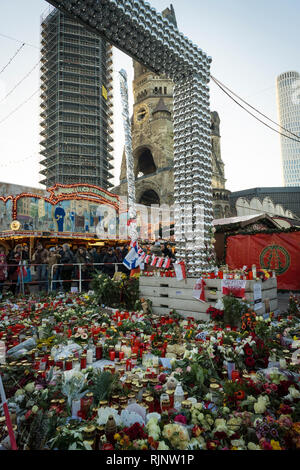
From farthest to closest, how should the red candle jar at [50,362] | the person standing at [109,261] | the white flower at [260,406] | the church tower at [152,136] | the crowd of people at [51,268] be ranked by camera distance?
the church tower at [152,136], the person standing at [109,261], the crowd of people at [51,268], the red candle jar at [50,362], the white flower at [260,406]


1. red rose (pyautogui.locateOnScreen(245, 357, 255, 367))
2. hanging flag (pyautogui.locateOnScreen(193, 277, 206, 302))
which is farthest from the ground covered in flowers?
hanging flag (pyautogui.locateOnScreen(193, 277, 206, 302))

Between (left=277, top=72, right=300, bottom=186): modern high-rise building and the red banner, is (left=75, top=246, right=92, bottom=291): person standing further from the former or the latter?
(left=277, top=72, right=300, bottom=186): modern high-rise building

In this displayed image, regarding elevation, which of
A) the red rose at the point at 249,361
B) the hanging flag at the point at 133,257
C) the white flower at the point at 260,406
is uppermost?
the hanging flag at the point at 133,257

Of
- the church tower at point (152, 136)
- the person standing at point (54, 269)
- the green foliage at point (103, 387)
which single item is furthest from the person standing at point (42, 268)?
the church tower at point (152, 136)

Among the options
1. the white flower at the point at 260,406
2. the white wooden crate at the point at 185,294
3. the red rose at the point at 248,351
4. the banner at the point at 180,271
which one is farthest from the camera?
the banner at the point at 180,271

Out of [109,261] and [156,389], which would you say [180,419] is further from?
[109,261]

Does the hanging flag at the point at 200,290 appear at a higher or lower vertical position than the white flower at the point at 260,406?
higher

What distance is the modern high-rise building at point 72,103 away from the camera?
42.8 metres

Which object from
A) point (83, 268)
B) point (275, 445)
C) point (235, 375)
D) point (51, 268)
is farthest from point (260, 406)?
point (83, 268)

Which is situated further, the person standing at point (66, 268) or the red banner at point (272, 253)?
the person standing at point (66, 268)

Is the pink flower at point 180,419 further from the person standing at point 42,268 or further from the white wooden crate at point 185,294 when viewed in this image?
the person standing at point 42,268

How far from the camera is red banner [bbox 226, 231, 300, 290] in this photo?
33.8 ft

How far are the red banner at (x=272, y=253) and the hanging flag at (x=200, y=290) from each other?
5.51 m
